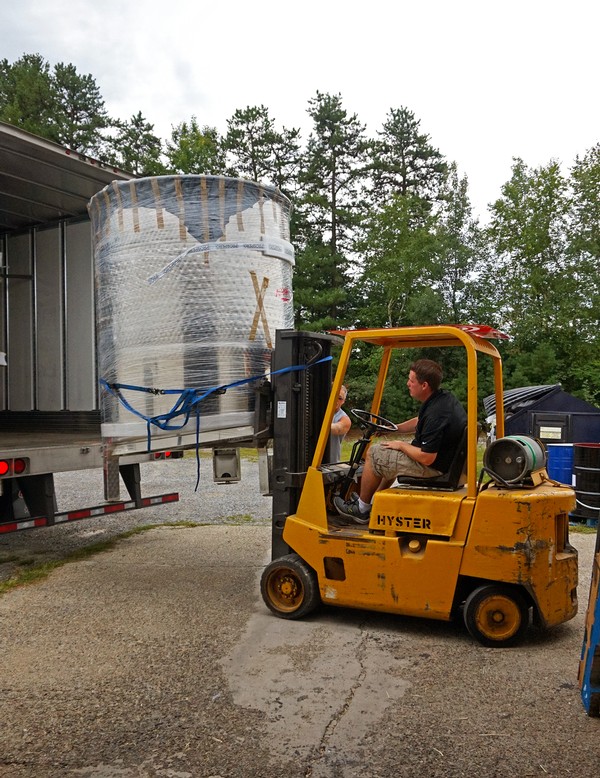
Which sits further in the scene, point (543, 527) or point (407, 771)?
point (543, 527)

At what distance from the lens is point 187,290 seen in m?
4.91

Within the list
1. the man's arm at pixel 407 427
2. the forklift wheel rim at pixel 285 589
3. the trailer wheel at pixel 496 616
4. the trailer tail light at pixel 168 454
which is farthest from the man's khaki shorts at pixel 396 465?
the trailer tail light at pixel 168 454

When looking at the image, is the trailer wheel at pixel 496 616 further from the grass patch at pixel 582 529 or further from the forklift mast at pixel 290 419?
the grass patch at pixel 582 529

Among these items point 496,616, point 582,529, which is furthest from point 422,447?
point 582,529

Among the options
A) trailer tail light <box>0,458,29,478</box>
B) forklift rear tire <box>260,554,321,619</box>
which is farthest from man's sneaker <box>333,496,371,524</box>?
trailer tail light <box>0,458,29,478</box>

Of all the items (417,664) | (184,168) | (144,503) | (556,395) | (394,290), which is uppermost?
(184,168)

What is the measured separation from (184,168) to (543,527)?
33.2 m

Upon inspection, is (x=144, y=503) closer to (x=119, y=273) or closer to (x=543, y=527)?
(x=119, y=273)

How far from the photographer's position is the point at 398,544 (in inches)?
180

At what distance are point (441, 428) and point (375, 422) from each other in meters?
A: 0.59

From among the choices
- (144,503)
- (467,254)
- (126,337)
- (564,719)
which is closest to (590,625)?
(564,719)

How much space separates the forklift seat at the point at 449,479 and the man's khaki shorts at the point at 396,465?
0.04 m

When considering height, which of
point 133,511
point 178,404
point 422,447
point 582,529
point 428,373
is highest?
point 428,373

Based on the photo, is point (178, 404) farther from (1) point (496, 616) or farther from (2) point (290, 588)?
(1) point (496, 616)
